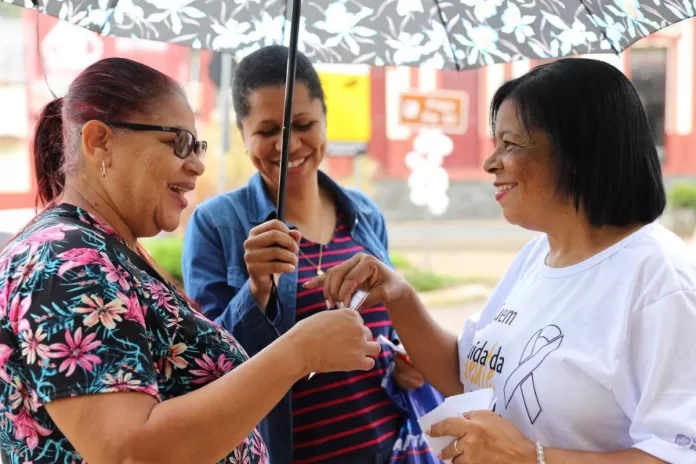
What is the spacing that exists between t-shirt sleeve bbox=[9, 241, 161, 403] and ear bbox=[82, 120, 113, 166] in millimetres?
280

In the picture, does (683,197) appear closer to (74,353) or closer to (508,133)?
(508,133)

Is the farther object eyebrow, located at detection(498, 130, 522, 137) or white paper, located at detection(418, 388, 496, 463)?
eyebrow, located at detection(498, 130, 522, 137)

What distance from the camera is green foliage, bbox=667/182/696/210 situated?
51.9ft

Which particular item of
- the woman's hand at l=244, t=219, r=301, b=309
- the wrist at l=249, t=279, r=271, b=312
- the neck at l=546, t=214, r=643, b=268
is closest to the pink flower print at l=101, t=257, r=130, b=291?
the woman's hand at l=244, t=219, r=301, b=309

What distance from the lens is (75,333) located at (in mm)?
1257

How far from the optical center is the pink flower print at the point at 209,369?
59.9 inches

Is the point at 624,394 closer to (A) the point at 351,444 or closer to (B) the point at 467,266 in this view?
(A) the point at 351,444

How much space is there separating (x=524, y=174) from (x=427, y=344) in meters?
0.63

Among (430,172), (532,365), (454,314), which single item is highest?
(532,365)

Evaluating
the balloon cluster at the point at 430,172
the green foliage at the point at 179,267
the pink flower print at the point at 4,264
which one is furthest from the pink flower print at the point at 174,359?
the balloon cluster at the point at 430,172

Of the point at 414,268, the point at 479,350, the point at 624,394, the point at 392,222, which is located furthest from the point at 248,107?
the point at 392,222

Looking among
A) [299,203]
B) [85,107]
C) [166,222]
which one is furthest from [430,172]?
[85,107]

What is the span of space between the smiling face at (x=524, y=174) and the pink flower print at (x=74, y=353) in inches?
43.3

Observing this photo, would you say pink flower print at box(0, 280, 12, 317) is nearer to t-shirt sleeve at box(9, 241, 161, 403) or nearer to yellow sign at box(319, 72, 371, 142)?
t-shirt sleeve at box(9, 241, 161, 403)
